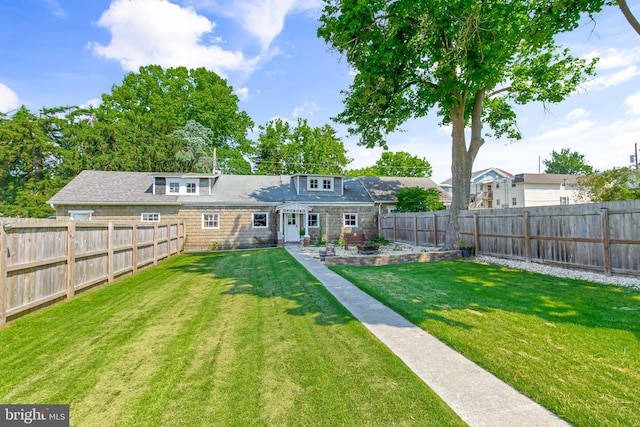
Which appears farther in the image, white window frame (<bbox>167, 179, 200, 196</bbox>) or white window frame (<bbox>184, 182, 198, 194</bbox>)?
white window frame (<bbox>184, 182, 198, 194</bbox>)

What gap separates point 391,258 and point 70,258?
9.50m

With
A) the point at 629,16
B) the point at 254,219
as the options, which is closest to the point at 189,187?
the point at 254,219

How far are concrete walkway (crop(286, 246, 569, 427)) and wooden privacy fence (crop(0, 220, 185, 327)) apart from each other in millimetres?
5396

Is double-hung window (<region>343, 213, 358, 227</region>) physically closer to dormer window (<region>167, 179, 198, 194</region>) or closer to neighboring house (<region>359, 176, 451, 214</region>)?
neighboring house (<region>359, 176, 451, 214</region>)

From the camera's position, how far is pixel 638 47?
25.6ft

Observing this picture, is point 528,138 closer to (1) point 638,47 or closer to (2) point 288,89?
(1) point 638,47

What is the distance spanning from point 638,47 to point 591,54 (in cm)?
845

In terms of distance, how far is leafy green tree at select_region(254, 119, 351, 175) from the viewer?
4153cm

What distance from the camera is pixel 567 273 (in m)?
8.35

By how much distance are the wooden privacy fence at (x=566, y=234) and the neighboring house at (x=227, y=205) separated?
30.7 feet

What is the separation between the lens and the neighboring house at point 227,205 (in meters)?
18.0

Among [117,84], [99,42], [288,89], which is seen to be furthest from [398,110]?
[117,84]

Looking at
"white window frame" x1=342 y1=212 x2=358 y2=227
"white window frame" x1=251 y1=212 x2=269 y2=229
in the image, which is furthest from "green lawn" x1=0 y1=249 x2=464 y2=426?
"white window frame" x1=342 y1=212 x2=358 y2=227

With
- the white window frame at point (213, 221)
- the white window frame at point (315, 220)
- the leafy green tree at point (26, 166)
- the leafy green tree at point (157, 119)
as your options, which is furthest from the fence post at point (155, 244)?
the leafy green tree at point (26, 166)
